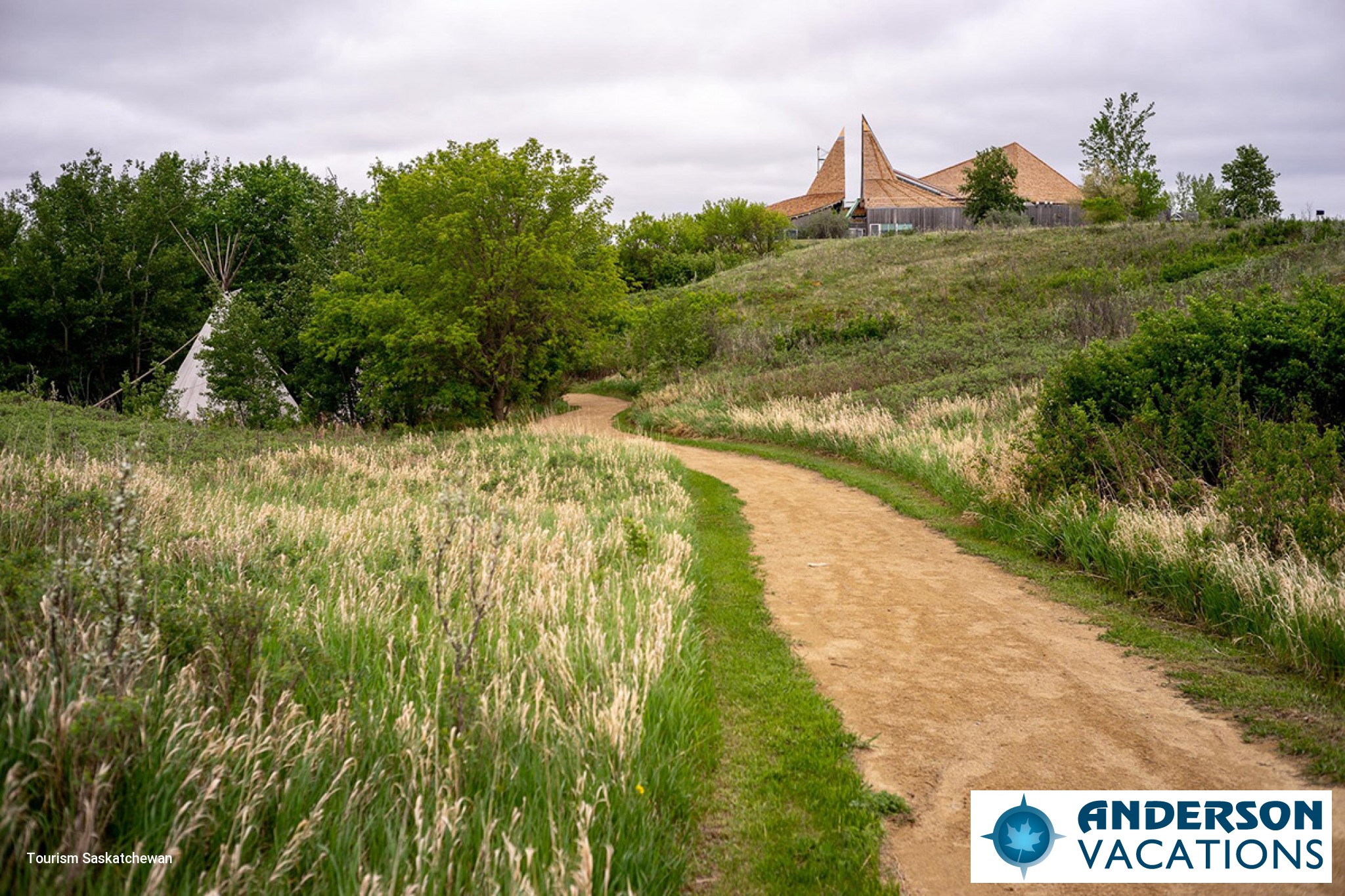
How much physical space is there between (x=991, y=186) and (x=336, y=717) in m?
62.4

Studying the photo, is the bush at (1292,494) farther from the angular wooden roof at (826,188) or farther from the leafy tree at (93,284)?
the angular wooden roof at (826,188)

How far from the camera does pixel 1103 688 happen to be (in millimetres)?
5914

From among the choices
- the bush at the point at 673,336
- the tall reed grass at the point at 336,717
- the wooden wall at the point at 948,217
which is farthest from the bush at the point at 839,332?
the tall reed grass at the point at 336,717

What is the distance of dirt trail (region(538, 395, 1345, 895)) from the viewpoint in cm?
441

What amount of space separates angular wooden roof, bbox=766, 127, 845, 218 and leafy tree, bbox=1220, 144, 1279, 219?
3118cm

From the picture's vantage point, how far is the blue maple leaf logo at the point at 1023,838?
13.1 feet

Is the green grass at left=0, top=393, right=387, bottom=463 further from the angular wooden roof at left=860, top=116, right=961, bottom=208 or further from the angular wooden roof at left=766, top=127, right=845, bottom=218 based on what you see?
the angular wooden roof at left=766, top=127, right=845, bottom=218

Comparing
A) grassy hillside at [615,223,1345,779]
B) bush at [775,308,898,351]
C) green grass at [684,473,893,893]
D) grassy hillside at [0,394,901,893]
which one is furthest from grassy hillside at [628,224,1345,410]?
grassy hillside at [0,394,901,893]

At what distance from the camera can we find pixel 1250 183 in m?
56.2

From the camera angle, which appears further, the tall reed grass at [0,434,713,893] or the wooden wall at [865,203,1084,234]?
the wooden wall at [865,203,1084,234]

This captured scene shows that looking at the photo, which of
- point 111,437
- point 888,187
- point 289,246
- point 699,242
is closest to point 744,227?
point 699,242

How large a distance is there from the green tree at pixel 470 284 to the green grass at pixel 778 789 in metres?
18.9

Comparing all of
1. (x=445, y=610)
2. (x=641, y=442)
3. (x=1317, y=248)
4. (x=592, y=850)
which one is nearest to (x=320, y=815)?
(x=592, y=850)

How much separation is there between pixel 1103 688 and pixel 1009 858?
2462mm
